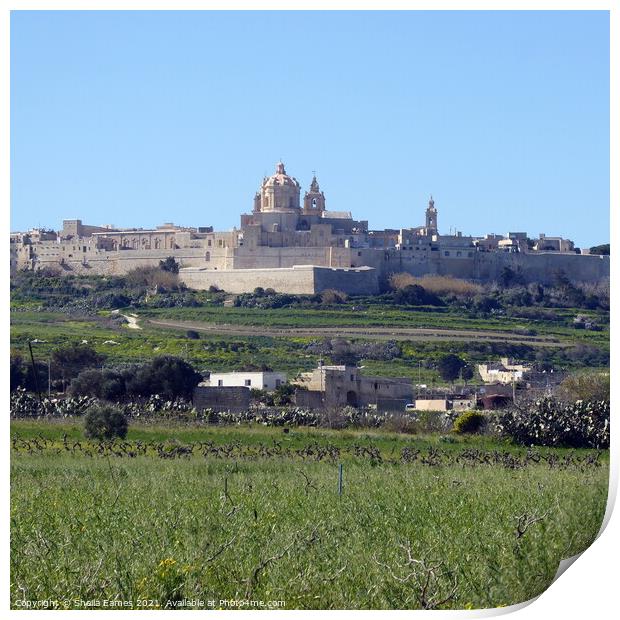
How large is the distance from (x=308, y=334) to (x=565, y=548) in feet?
63.6

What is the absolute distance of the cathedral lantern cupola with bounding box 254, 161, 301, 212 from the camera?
3516 centimetres

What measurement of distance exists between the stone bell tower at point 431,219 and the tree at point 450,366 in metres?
13.2

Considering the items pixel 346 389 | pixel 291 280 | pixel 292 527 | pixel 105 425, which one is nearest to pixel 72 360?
pixel 346 389

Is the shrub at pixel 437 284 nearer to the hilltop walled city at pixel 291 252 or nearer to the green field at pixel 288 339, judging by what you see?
the hilltop walled city at pixel 291 252

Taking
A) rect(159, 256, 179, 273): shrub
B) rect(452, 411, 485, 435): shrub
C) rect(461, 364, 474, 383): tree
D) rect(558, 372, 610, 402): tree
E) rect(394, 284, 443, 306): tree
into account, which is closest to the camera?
rect(452, 411, 485, 435): shrub

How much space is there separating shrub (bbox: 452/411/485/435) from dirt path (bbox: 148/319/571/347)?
1145 centimetres

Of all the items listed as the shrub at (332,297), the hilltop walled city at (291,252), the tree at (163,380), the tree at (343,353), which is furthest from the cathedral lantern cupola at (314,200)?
the tree at (163,380)

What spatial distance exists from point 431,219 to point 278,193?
408cm

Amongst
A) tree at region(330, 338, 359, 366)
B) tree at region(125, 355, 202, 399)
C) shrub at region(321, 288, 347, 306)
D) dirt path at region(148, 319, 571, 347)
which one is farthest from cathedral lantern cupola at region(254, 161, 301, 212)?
tree at region(125, 355, 202, 399)

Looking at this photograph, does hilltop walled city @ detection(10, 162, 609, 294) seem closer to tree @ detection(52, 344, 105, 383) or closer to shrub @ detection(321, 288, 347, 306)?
shrub @ detection(321, 288, 347, 306)

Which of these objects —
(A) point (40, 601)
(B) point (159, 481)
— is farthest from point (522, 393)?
(A) point (40, 601)

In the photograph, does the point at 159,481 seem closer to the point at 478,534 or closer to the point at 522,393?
the point at 478,534

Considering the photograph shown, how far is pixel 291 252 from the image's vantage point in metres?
33.0

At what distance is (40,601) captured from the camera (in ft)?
15.8
